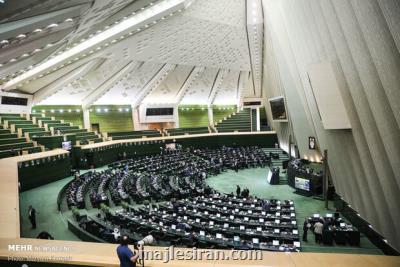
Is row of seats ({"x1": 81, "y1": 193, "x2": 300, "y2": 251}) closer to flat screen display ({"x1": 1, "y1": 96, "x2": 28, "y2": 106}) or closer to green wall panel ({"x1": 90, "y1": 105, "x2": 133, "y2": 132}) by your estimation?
flat screen display ({"x1": 1, "y1": 96, "x2": 28, "y2": 106})

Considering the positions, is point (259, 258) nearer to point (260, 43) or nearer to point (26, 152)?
point (26, 152)

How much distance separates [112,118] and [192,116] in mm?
12463

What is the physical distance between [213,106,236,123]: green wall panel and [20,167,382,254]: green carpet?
65.0ft

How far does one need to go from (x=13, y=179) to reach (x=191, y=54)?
21.1 meters

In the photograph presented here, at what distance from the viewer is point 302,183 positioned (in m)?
19.3

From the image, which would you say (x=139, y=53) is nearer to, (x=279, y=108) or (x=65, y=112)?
(x=65, y=112)

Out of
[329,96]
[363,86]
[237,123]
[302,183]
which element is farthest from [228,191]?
[237,123]

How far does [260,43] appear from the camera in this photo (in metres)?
27.9

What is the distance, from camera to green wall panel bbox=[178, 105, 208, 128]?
4219cm

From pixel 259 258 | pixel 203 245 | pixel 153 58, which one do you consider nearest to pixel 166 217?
pixel 203 245

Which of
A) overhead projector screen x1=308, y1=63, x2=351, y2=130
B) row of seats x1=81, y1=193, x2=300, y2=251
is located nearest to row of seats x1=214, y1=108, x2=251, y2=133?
row of seats x1=81, y1=193, x2=300, y2=251

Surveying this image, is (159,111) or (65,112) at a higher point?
(159,111)

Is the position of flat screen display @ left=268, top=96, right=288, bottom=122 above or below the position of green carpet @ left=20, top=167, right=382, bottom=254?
above

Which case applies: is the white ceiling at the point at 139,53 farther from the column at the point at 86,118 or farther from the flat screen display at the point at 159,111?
the column at the point at 86,118
